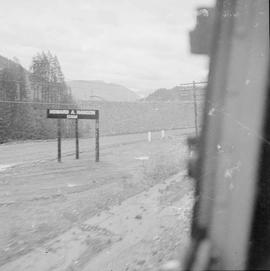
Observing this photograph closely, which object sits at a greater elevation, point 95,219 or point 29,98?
point 29,98

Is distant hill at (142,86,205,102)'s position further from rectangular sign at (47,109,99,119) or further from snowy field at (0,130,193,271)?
rectangular sign at (47,109,99,119)

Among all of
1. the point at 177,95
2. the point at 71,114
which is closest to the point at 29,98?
the point at 177,95

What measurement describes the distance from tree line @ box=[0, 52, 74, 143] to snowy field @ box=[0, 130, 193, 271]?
26280 mm

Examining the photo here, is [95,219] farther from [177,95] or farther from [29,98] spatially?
[177,95]

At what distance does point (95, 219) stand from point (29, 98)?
120ft

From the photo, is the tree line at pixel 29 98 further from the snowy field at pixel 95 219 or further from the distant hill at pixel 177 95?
the snowy field at pixel 95 219

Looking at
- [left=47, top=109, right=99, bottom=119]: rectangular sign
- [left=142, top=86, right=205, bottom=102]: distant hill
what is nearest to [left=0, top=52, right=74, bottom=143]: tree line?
[left=142, top=86, right=205, bottom=102]: distant hill

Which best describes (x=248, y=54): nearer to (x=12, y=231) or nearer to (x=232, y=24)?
(x=232, y=24)

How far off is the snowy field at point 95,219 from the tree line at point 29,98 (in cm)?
2628

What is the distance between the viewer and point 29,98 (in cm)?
4209

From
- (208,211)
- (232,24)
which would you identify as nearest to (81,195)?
(208,211)

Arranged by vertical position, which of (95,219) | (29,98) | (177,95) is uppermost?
(177,95)

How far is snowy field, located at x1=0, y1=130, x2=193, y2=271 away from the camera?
5449mm

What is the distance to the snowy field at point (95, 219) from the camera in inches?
215
